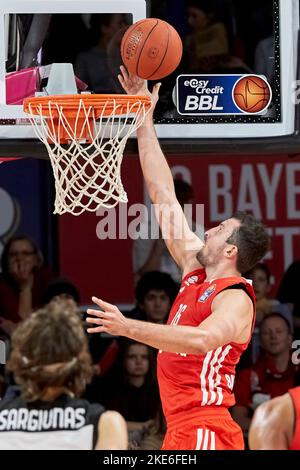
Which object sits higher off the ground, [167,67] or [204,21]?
[204,21]

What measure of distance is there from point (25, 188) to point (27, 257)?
0.89 metres

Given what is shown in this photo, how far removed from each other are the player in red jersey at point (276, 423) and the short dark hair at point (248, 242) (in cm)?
176

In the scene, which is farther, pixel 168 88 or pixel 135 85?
pixel 168 88

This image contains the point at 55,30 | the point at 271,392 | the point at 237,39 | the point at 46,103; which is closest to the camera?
the point at 46,103

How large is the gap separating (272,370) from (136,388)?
955 millimetres

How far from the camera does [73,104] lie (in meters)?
5.66

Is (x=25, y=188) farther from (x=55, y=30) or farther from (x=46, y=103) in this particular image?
(x=46, y=103)

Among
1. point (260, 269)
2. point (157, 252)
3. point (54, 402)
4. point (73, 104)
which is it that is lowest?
point (54, 402)

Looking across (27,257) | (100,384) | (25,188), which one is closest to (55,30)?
(25,188)

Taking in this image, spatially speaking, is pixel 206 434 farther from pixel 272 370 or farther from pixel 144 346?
pixel 272 370

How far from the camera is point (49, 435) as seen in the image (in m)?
4.14

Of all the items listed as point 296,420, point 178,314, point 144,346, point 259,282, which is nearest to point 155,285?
point 144,346

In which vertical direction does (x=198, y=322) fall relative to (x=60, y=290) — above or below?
below

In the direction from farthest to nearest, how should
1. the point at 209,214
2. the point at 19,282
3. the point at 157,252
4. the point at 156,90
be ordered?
the point at 209,214
the point at 157,252
the point at 19,282
the point at 156,90
